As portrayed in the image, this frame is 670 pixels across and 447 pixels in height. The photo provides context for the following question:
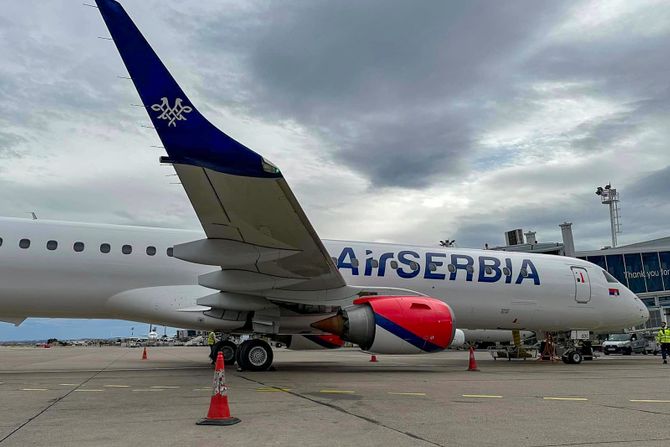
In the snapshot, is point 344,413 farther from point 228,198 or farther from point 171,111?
point 171,111

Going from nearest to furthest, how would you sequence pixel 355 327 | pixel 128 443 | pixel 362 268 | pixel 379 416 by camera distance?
1. pixel 128 443
2. pixel 379 416
3. pixel 355 327
4. pixel 362 268

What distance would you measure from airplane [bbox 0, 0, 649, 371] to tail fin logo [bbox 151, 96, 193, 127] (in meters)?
0.02

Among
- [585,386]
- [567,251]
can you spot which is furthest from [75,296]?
[567,251]

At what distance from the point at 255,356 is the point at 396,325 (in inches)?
133

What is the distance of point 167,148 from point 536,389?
6.91m

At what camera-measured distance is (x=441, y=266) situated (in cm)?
1398

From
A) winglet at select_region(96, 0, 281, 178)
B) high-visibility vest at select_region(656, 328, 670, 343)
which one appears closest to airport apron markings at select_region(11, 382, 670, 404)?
winglet at select_region(96, 0, 281, 178)

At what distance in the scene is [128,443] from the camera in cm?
440

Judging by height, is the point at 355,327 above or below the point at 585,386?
above

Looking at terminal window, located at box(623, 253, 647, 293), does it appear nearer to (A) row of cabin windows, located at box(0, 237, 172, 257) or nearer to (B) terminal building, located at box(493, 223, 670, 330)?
(B) terminal building, located at box(493, 223, 670, 330)

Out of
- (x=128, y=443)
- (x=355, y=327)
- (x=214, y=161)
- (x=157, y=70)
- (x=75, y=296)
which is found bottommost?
(x=128, y=443)

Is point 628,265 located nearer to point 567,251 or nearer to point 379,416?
point 567,251

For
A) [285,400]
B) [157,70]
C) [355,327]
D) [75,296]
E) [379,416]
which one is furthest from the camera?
[75,296]

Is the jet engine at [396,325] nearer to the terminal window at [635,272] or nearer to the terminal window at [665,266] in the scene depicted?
the terminal window at [635,272]
